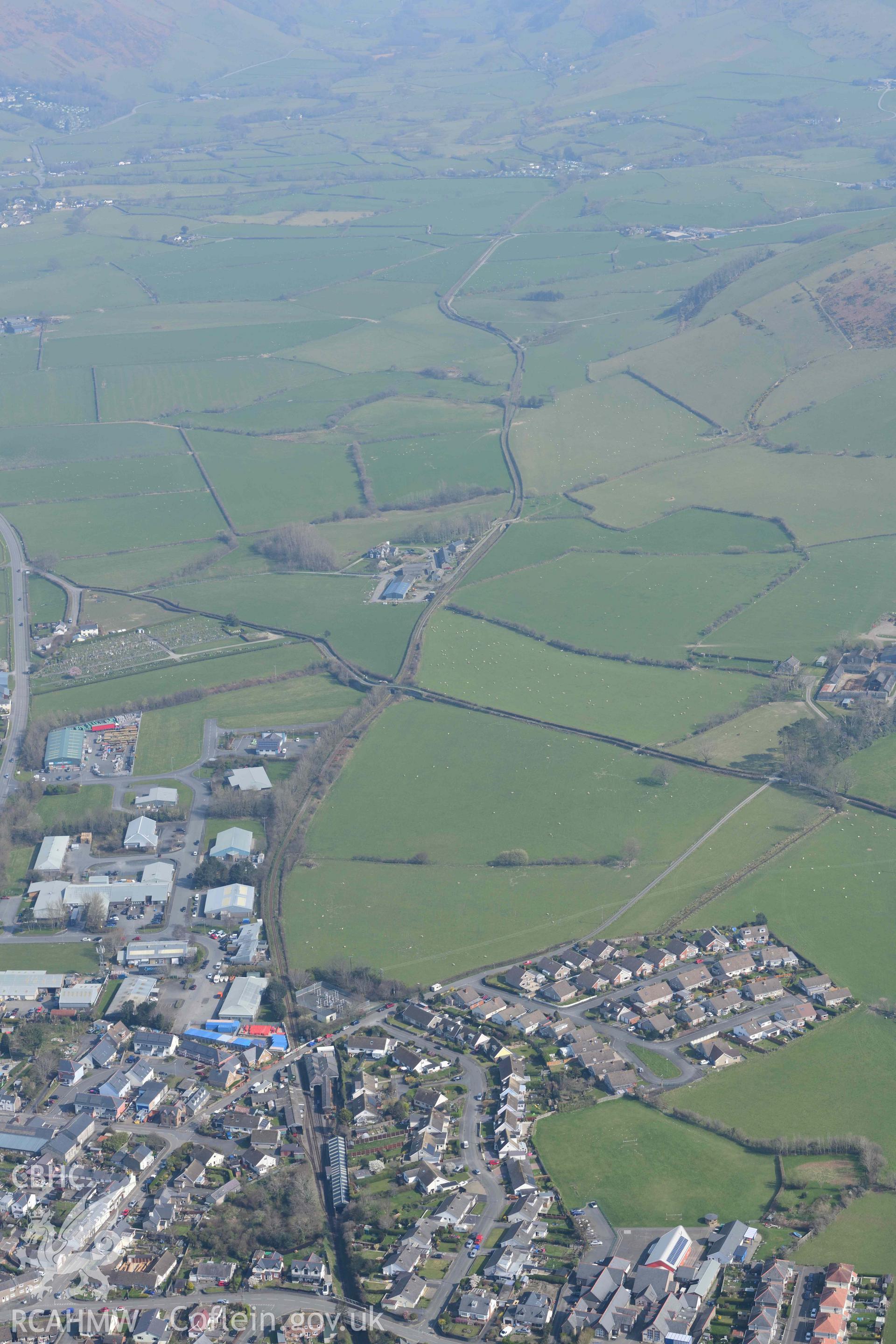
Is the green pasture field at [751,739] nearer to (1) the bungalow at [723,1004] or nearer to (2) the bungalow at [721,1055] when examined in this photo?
(1) the bungalow at [723,1004]

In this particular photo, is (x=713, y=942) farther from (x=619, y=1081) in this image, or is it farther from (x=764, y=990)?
(x=619, y=1081)

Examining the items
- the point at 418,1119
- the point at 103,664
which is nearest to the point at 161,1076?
the point at 418,1119

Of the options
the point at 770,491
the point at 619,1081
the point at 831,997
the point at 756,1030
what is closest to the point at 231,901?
the point at 619,1081

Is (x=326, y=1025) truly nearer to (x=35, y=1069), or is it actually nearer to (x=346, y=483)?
(x=35, y=1069)

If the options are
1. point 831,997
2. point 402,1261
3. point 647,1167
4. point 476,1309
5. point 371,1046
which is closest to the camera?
point 476,1309

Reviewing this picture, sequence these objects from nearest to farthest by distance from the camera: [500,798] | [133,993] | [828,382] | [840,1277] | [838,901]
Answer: [840,1277]
[133,993]
[838,901]
[500,798]
[828,382]

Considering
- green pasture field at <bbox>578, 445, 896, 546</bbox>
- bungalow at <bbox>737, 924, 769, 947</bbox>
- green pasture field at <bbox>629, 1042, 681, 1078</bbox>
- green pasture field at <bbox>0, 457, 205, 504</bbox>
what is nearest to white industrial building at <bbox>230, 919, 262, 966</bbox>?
green pasture field at <bbox>629, 1042, 681, 1078</bbox>
